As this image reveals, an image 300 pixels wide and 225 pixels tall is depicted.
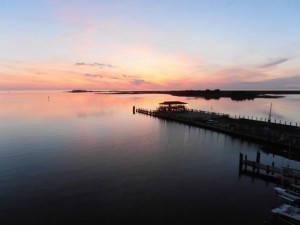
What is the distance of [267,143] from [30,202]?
3831cm

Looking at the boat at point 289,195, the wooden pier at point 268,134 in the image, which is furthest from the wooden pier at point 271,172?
the boat at point 289,195

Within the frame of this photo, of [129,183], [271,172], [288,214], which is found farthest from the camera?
[271,172]

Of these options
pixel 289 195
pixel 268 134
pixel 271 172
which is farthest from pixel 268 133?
pixel 289 195

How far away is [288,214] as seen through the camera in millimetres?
21047

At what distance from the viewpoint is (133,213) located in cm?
2369

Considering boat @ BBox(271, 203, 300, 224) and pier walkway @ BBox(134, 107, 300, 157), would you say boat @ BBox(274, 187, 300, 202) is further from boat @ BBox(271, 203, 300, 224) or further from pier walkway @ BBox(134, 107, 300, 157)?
pier walkway @ BBox(134, 107, 300, 157)

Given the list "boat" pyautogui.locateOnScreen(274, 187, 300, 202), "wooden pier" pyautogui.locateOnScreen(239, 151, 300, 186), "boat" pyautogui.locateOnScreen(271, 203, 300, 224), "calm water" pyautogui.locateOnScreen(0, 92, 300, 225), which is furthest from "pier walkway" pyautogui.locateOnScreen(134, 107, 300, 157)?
"boat" pyautogui.locateOnScreen(271, 203, 300, 224)

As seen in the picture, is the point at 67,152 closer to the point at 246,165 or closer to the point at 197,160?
the point at 197,160

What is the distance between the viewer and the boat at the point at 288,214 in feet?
68.0

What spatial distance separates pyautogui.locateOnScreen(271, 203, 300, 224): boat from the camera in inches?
816

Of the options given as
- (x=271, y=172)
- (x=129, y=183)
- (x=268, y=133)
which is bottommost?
(x=129, y=183)

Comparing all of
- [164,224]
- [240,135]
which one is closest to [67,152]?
[164,224]

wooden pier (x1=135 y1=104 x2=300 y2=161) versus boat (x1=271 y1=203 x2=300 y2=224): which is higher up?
wooden pier (x1=135 y1=104 x2=300 y2=161)

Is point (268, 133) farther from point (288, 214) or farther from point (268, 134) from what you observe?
point (288, 214)
